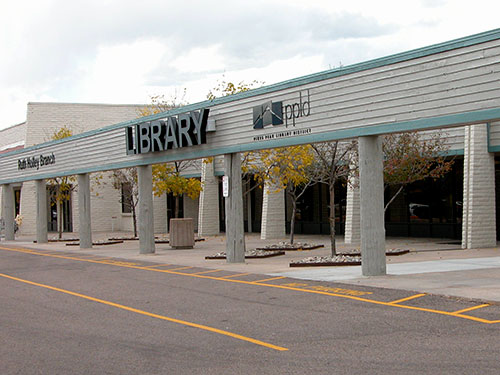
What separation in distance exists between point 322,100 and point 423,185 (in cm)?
1412

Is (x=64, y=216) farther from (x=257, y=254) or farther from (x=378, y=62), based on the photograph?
(x=378, y=62)

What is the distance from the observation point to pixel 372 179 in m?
14.1

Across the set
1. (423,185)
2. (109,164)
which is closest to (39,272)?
(109,164)

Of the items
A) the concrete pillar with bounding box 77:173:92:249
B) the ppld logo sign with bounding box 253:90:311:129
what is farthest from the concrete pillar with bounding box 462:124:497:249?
the concrete pillar with bounding box 77:173:92:249

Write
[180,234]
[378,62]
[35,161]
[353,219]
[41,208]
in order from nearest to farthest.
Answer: [378,62] < [353,219] < [180,234] < [35,161] < [41,208]

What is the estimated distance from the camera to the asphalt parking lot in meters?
6.92

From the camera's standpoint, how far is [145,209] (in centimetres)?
2328

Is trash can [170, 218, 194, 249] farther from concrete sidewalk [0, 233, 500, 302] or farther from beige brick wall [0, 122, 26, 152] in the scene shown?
beige brick wall [0, 122, 26, 152]

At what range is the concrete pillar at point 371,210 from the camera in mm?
13984

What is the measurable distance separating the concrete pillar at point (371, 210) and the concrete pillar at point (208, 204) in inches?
882

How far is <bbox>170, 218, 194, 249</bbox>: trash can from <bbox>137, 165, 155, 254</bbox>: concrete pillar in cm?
255

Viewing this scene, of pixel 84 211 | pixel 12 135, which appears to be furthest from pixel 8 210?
pixel 12 135

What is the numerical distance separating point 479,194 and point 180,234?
11.9m

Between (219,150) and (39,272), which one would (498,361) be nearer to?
(219,150)
